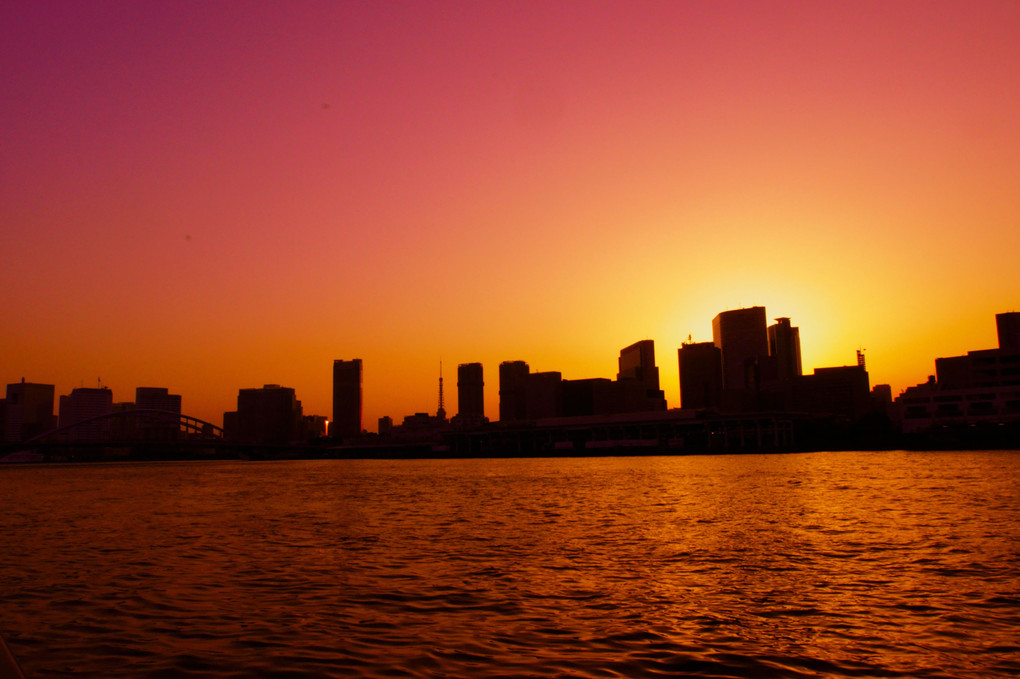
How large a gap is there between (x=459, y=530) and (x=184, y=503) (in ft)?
98.6

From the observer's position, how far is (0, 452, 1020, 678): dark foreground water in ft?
41.5

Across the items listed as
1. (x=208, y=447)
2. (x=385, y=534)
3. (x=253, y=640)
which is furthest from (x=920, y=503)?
(x=208, y=447)

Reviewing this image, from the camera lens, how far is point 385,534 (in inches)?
1268

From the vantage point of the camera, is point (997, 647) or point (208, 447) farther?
point (208, 447)

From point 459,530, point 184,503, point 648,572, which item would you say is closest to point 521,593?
point 648,572

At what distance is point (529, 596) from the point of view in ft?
58.6

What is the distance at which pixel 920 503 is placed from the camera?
4131 cm

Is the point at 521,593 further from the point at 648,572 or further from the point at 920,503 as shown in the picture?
the point at 920,503

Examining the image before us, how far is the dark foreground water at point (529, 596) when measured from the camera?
41.5ft

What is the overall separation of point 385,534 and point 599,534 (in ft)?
29.1

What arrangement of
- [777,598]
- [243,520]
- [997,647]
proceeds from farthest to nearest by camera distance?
[243,520]
[777,598]
[997,647]

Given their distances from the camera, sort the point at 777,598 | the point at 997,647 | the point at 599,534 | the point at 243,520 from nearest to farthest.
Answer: the point at 997,647, the point at 777,598, the point at 599,534, the point at 243,520

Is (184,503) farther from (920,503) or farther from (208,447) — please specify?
(208,447)

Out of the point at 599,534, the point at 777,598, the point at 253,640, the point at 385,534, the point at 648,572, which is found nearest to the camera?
the point at 253,640
